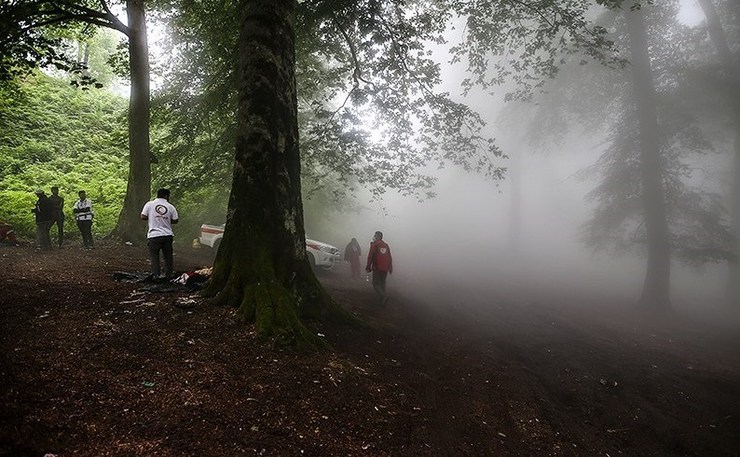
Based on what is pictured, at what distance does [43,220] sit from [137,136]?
3761mm

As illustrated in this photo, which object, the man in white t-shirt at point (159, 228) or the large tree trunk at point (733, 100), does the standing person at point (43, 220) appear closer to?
the man in white t-shirt at point (159, 228)

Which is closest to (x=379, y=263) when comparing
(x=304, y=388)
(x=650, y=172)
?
(x=304, y=388)

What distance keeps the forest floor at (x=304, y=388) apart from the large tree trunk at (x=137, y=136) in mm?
4105

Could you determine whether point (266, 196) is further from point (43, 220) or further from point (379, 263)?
point (43, 220)

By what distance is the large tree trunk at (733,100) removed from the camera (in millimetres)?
15484

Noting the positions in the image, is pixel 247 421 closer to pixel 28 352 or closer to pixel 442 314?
pixel 28 352

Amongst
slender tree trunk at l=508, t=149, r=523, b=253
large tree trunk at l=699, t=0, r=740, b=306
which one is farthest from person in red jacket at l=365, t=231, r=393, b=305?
slender tree trunk at l=508, t=149, r=523, b=253

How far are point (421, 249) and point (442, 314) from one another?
21500 millimetres

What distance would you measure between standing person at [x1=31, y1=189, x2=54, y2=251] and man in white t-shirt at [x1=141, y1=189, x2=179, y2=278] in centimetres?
639

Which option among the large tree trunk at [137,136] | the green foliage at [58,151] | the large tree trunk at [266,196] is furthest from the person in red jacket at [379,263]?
the green foliage at [58,151]

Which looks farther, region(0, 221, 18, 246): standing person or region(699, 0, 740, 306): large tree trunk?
region(699, 0, 740, 306): large tree trunk

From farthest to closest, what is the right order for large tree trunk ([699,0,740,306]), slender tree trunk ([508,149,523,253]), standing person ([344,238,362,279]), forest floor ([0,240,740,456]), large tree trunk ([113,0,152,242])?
slender tree trunk ([508,149,523,253]) < standing person ([344,238,362,279]) < large tree trunk ([699,0,740,306]) < large tree trunk ([113,0,152,242]) < forest floor ([0,240,740,456])

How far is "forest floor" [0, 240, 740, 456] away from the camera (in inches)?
124

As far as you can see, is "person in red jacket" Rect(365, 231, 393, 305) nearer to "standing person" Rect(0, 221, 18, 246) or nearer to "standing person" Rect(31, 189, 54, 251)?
"standing person" Rect(31, 189, 54, 251)
